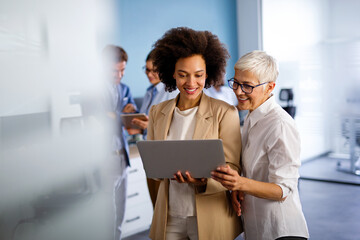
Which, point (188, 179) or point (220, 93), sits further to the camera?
point (220, 93)

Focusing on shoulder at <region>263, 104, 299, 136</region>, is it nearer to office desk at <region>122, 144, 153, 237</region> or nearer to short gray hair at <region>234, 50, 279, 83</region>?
short gray hair at <region>234, 50, 279, 83</region>

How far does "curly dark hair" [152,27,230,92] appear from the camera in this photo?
1740 mm

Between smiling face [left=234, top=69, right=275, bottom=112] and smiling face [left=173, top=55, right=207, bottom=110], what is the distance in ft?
0.56

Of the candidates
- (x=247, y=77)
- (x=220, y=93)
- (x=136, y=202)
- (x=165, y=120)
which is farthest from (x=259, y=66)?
(x=220, y=93)

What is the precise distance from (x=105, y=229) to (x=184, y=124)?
1.30 m

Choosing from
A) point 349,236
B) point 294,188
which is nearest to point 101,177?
point 294,188

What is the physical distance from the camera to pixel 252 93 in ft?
5.34

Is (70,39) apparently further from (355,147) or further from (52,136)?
(355,147)

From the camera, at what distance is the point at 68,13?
7.64 feet

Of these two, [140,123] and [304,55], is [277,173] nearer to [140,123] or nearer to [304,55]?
[140,123]

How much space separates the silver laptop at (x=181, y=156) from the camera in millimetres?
1502

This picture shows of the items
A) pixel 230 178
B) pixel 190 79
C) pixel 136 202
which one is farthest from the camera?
pixel 136 202

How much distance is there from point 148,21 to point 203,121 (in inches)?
119

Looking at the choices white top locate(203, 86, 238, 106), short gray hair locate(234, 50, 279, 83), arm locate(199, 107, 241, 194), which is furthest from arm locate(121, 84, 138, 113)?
short gray hair locate(234, 50, 279, 83)
